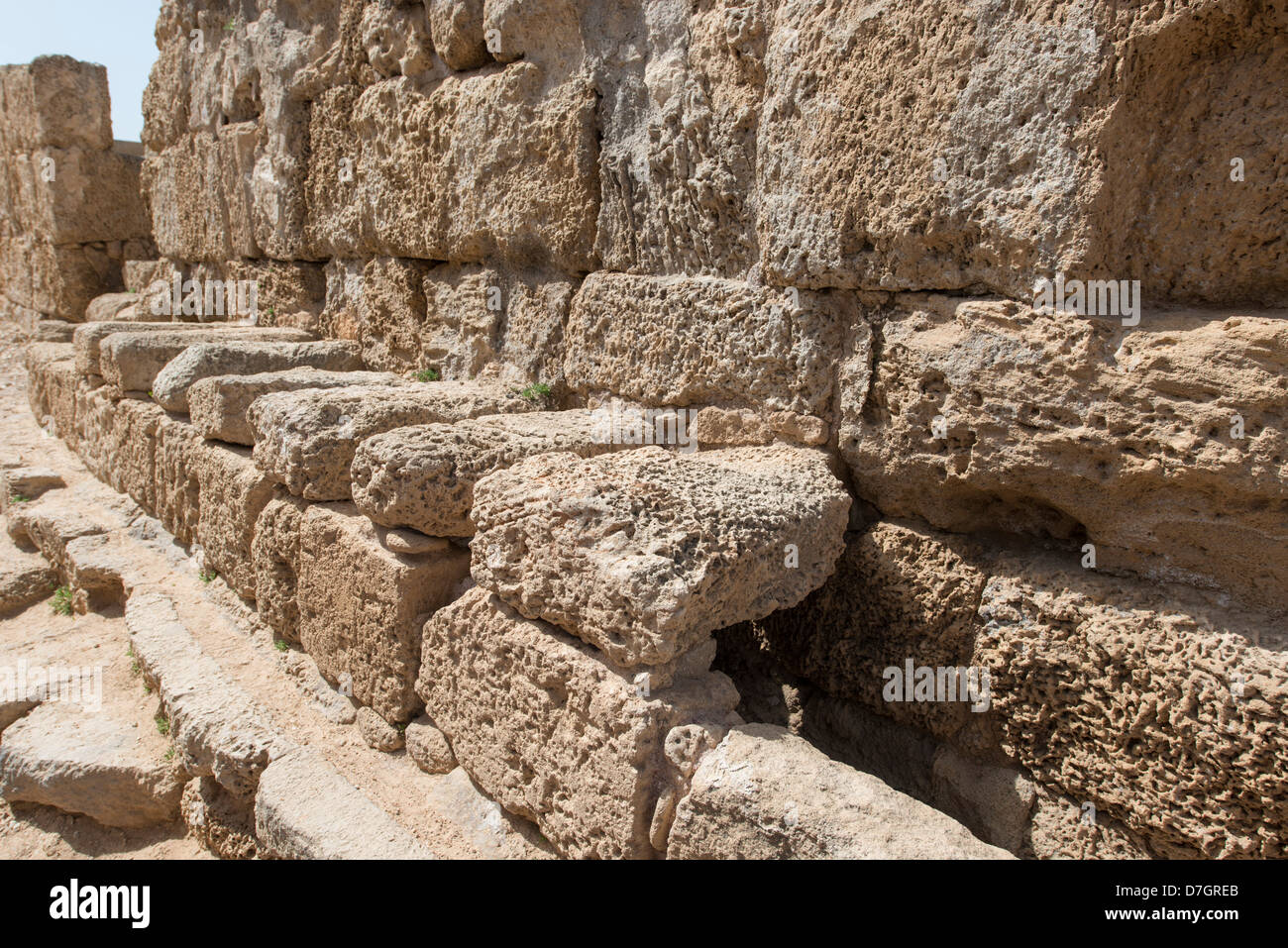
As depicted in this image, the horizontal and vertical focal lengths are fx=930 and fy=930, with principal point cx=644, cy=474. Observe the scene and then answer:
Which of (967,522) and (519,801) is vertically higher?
(967,522)

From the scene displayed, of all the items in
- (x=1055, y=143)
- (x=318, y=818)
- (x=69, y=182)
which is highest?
(x=69, y=182)

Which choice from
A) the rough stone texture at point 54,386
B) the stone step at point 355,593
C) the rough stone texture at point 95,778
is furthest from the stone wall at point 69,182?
the rough stone texture at point 95,778

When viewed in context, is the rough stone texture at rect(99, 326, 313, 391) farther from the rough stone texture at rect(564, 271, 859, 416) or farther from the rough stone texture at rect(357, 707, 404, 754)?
the rough stone texture at rect(357, 707, 404, 754)

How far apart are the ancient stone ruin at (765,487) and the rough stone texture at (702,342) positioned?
1cm

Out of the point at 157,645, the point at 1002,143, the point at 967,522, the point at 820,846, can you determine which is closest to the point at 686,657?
the point at 820,846

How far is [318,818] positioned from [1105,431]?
78.2 inches

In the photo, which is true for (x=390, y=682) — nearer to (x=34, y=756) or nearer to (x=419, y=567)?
(x=419, y=567)

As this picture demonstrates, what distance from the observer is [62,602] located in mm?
4129

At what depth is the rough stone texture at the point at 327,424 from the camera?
2902 millimetres

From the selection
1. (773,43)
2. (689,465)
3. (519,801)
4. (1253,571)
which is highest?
(773,43)

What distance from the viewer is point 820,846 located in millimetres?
1603

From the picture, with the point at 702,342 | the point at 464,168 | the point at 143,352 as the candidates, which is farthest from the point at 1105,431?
the point at 143,352

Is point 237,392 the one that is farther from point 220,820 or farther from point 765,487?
point 765,487

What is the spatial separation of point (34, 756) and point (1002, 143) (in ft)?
10.5
